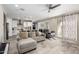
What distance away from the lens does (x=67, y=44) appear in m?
2.57

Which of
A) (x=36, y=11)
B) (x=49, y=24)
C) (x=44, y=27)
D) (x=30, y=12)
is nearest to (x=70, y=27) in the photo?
Answer: (x=49, y=24)

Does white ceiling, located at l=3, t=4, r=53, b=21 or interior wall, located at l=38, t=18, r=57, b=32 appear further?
interior wall, located at l=38, t=18, r=57, b=32

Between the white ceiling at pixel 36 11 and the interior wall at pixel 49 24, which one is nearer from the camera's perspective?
the white ceiling at pixel 36 11

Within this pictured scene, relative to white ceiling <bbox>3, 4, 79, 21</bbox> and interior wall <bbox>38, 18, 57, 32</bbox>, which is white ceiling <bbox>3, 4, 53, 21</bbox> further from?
interior wall <bbox>38, 18, 57, 32</bbox>

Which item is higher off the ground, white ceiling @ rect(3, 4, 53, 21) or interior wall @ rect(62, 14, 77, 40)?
white ceiling @ rect(3, 4, 53, 21)

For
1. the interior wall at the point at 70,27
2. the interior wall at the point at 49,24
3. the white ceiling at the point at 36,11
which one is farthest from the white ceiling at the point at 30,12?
the interior wall at the point at 70,27

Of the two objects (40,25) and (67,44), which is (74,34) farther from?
(40,25)

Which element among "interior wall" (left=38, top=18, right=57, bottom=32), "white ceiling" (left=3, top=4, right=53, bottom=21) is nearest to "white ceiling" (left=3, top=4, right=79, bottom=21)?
"white ceiling" (left=3, top=4, right=53, bottom=21)

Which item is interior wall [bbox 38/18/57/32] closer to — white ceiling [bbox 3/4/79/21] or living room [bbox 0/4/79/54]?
living room [bbox 0/4/79/54]

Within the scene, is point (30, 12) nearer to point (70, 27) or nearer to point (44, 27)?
point (44, 27)

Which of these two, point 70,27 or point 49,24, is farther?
point 49,24

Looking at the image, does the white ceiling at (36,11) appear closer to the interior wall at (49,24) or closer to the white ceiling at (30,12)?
the white ceiling at (30,12)

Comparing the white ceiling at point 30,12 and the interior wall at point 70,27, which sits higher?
the white ceiling at point 30,12

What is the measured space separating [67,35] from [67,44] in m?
0.50
